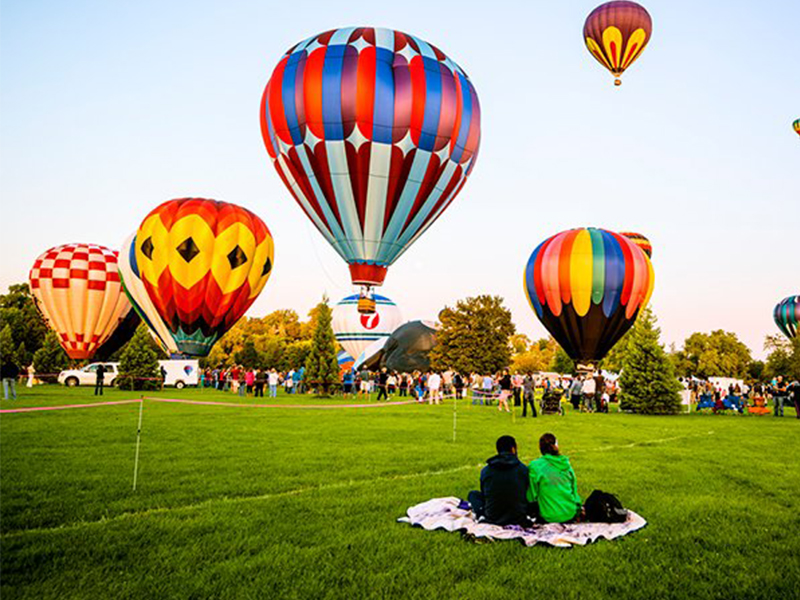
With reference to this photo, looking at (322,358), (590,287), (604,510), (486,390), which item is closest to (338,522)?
(604,510)

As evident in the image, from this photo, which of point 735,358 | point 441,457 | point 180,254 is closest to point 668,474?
point 441,457

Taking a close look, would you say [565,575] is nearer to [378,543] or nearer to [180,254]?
[378,543]

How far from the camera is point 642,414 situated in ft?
77.5

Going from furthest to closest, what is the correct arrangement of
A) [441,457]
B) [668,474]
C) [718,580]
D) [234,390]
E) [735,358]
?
[735,358] < [234,390] < [441,457] < [668,474] < [718,580]

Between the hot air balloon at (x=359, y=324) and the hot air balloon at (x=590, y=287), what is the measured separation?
3374cm

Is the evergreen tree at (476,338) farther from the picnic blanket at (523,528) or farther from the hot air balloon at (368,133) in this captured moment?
the picnic blanket at (523,528)

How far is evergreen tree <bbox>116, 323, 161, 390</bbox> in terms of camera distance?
99.1ft

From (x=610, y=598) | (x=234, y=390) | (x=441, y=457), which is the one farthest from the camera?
(x=234, y=390)

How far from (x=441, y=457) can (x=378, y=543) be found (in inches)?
198

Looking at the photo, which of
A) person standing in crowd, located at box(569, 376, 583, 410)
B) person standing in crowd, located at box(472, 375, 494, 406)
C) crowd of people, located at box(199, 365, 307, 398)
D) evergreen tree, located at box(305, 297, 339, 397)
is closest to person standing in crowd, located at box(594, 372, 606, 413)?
person standing in crowd, located at box(569, 376, 583, 410)

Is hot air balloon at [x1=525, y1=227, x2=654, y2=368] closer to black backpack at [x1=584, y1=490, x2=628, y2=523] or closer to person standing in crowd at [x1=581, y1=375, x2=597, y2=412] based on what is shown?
person standing in crowd at [x1=581, y1=375, x2=597, y2=412]

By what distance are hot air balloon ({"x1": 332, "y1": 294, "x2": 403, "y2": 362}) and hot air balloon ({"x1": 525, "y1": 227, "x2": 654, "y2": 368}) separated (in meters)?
33.7

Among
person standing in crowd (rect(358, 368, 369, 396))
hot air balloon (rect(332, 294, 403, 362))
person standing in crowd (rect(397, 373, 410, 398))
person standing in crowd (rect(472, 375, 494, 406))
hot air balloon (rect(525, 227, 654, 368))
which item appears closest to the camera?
hot air balloon (rect(525, 227, 654, 368))

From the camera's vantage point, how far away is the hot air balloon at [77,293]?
132 feet
